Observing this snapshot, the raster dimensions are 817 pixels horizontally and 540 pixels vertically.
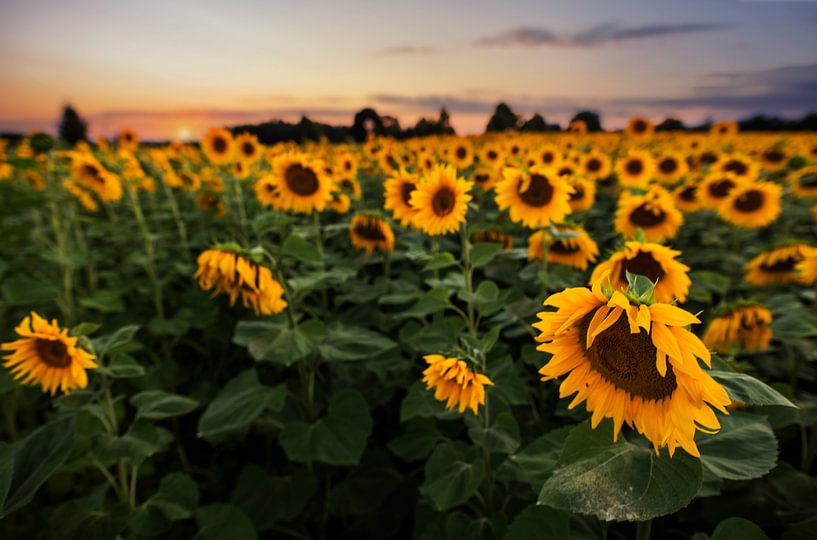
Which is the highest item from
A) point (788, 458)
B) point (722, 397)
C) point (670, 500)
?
point (722, 397)

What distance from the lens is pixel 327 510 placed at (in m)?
2.22

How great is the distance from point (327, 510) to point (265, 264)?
1.33m

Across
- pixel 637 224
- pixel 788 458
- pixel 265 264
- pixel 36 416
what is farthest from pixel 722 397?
pixel 36 416

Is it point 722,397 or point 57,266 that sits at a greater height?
point 722,397

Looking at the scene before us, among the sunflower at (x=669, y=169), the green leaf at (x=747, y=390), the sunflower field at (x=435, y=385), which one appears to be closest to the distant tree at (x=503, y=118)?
the sunflower at (x=669, y=169)

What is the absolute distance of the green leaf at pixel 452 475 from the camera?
4.99ft

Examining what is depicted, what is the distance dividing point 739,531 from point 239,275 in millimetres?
1842

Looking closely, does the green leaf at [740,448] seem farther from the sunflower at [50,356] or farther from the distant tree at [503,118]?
the distant tree at [503,118]

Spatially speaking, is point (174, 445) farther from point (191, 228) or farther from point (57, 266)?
point (191, 228)

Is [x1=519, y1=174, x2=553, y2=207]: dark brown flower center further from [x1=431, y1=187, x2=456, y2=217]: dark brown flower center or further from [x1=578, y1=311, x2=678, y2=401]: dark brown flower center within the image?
[x1=578, y1=311, x2=678, y2=401]: dark brown flower center

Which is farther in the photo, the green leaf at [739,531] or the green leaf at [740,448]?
the green leaf at [739,531]

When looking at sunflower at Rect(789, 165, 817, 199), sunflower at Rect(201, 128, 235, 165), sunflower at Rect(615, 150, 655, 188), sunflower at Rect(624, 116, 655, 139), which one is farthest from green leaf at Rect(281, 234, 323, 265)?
sunflower at Rect(624, 116, 655, 139)

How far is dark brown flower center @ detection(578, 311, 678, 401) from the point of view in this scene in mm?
892

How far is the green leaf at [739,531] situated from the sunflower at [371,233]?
7.25 ft
